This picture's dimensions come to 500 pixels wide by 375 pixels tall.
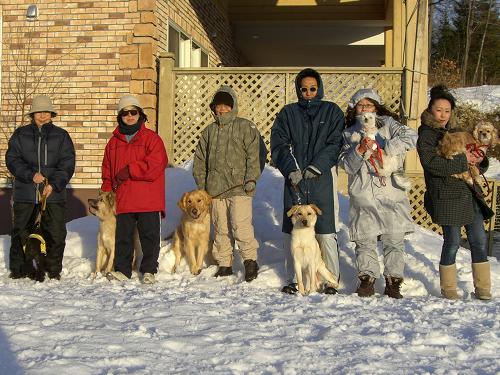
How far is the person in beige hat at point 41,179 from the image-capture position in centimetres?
600

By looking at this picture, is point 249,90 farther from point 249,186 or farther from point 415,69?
A: point 249,186

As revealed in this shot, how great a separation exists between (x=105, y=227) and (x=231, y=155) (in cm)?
153

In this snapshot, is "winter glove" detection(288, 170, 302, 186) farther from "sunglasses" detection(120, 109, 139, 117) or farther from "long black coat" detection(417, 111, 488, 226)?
"sunglasses" detection(120, 109, 139, 117)

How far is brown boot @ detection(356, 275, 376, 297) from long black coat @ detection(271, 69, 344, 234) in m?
0.53

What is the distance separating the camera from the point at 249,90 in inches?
396

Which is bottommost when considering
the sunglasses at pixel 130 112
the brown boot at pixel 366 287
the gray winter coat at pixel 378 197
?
the brown boot at pixel 366 287

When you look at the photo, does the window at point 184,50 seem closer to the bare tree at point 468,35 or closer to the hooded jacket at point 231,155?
the hooded jacket at point 231,155

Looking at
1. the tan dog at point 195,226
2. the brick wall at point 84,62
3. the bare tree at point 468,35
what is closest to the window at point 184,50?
the brick wall at point 84,62

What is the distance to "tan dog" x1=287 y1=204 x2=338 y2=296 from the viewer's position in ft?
17.4

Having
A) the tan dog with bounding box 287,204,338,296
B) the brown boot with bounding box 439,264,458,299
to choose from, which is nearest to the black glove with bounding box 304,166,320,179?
the tan dog with bounding box 287,204,338,296

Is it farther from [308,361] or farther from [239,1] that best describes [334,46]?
[308,361]

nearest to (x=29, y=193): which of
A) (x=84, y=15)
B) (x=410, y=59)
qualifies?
(x=84, y=15)

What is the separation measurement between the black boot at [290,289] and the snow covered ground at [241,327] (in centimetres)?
7

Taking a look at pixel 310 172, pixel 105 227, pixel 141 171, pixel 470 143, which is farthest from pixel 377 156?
pixel 105 227
